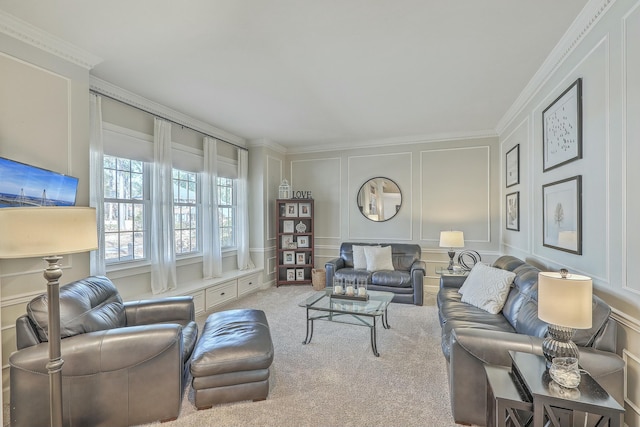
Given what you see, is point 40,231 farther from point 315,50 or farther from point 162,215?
point 162,215

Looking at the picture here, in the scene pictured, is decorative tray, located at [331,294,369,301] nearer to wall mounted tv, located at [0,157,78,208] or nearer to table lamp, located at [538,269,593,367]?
table lamp, located at [538,269,593,367]

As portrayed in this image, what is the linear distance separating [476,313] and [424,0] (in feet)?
8.54

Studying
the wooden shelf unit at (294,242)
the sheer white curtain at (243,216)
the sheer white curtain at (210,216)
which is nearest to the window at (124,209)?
the sheer white curtain at (210,216)

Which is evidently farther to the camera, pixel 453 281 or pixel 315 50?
pixel 453 281

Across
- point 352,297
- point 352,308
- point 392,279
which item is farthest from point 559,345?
point 392,279

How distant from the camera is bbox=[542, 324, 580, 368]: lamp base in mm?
1500

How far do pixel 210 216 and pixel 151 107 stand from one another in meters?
1.66

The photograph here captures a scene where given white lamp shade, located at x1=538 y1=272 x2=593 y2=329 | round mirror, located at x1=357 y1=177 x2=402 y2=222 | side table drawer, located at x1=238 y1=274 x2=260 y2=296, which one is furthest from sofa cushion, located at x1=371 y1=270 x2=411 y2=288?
white lamp shade, located at x1=538 y1=272 x2=593 y2=329

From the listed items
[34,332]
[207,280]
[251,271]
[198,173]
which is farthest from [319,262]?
[34,332]

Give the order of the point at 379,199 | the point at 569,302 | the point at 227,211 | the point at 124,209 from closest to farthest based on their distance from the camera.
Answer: the point at 569,302 → the point at 124,209 → the point at 227,211 → the point at 379,199

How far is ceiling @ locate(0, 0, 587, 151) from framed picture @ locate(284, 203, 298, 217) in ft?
7.03

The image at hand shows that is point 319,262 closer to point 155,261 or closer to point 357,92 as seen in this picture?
point 155,261

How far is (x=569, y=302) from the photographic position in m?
1.46

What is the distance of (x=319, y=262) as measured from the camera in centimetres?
602
